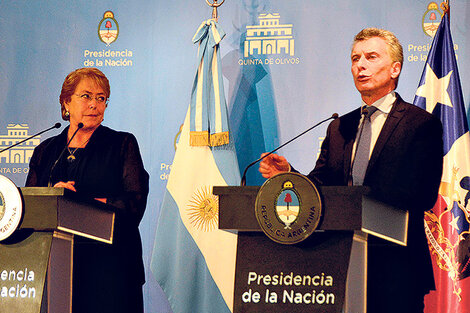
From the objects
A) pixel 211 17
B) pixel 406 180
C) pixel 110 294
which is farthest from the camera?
pixel 211 17

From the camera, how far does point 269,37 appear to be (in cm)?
462

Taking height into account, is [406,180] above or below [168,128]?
below

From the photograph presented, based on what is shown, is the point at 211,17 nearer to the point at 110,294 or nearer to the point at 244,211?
A: the point at 110,294

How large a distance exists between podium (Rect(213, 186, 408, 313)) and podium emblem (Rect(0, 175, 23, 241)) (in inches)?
37.3

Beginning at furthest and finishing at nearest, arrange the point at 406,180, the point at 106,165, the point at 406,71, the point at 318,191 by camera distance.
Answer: the point at 406,71 < the point at 106,165 < the point at 406,180 < the point at 318,191

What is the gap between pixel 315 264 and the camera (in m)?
2.13

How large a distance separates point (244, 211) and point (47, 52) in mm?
3318

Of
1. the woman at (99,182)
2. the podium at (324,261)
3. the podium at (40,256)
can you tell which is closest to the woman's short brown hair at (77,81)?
the woman at (99,182)

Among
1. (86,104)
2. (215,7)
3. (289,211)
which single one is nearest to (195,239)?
(86,104)

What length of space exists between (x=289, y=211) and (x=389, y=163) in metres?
0.65

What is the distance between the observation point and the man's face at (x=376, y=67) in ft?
10.4

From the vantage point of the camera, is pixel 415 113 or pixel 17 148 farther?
pixel 17 148

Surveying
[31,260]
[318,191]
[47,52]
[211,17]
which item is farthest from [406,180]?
[47,52]

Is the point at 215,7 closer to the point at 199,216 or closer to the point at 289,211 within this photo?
the point at 199,216
